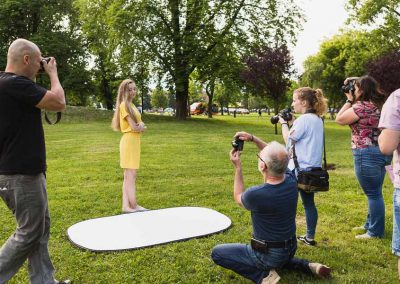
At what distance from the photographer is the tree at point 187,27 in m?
28.5

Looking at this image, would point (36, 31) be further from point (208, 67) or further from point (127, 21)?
point (208, 67)

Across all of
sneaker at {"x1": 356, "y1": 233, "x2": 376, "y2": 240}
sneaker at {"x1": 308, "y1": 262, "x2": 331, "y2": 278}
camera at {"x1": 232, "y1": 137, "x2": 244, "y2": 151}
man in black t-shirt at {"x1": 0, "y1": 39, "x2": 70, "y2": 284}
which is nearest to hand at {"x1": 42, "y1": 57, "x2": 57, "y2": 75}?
man in black t-shirt at {"x1": 0, "y1": 39, "x2": 70, "y2": 284}

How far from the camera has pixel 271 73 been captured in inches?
930

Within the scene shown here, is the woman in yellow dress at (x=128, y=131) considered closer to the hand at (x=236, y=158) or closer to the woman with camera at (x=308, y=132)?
the woman with camera at (x=308, y=132)

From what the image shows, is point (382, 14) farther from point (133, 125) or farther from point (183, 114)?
point (133, 125)

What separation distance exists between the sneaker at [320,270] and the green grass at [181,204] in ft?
0.30

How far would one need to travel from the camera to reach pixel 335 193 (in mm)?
8078

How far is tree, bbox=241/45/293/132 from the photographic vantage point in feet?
77.5

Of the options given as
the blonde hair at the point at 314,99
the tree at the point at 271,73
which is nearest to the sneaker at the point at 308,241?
the blonde hair at the point at 314,99

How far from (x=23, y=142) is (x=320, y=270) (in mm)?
3134

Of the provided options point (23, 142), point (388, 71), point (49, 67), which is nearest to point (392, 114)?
point (49, 67)

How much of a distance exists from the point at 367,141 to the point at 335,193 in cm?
313

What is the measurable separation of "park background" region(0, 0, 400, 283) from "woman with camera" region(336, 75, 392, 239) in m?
0.78

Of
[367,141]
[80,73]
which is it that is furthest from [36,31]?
[367,141]
